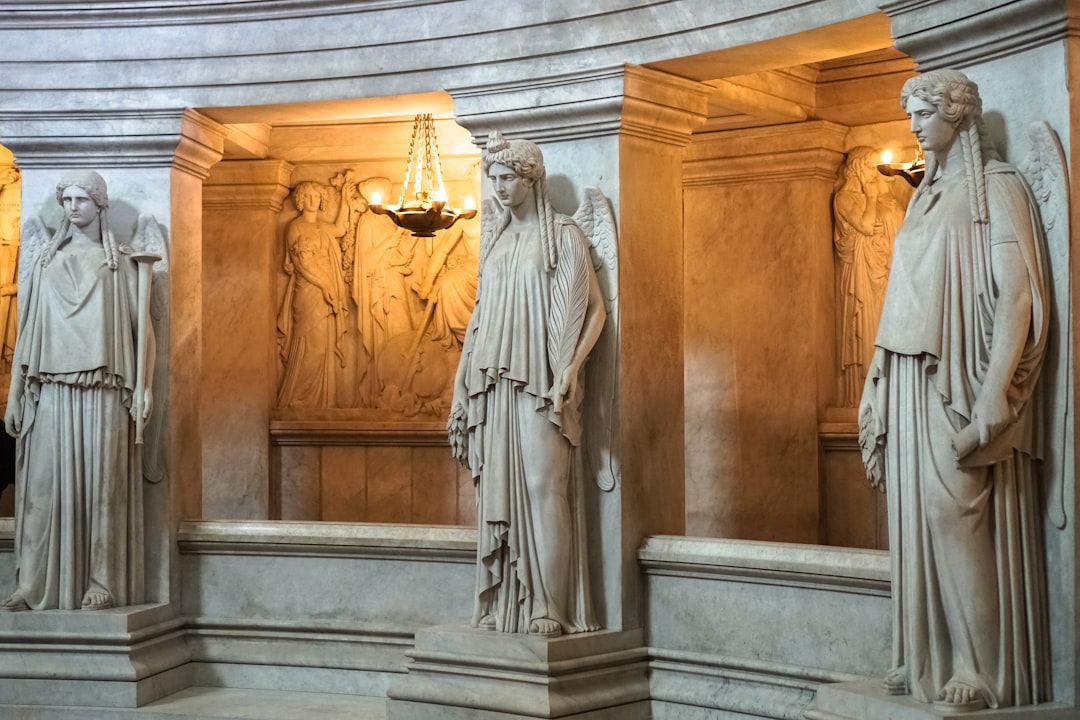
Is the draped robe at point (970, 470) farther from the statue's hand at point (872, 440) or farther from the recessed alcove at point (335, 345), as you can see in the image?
the recessed alcove at point (335, 345)

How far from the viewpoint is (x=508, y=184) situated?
769cm

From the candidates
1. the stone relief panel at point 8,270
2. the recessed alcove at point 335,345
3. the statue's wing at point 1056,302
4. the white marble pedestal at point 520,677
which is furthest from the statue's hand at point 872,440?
the stone relief panel at point 8,270

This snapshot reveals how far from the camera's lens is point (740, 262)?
9.92 m

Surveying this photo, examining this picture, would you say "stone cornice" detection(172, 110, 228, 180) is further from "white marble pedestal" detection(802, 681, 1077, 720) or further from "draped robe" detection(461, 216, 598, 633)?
"white marble pedestal" detection(802, 681, 1077, 720)

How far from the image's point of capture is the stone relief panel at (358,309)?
35.3 feet

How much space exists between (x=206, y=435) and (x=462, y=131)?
8.93 feet

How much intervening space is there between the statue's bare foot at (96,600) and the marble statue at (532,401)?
217 cm

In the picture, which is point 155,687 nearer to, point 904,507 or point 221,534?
point 221,534

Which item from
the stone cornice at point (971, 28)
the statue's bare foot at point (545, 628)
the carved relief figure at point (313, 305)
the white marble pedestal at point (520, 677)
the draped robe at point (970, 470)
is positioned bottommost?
the white marble pedestal at point (520, 677)

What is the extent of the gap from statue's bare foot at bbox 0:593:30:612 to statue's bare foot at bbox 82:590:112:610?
0.32 meters

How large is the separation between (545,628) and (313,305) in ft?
13.1

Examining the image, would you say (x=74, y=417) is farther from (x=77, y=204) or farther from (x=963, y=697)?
(x=963, y=697)

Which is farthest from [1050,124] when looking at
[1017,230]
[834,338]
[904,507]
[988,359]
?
[834,338]

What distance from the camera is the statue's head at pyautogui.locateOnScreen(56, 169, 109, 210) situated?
8500mm
